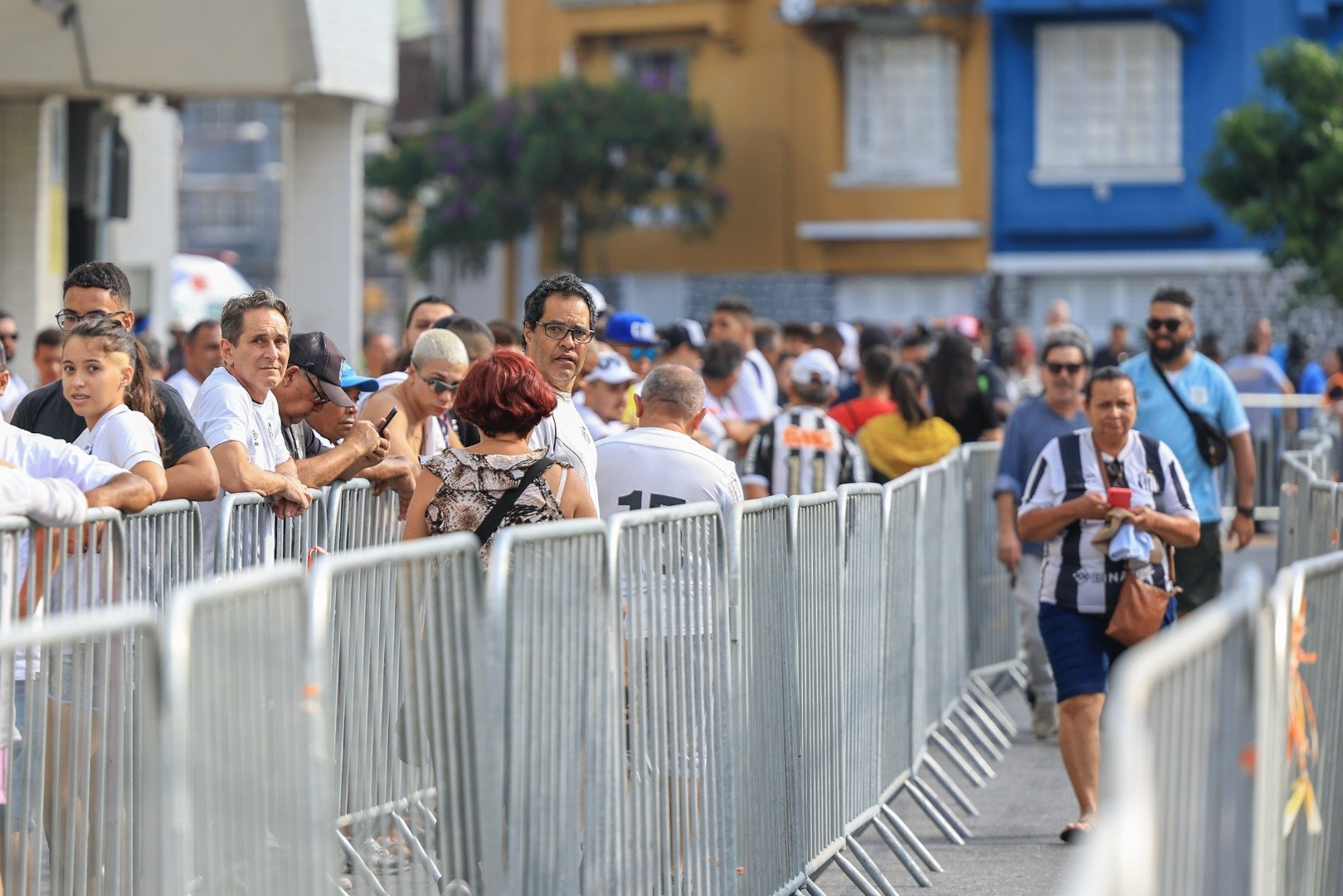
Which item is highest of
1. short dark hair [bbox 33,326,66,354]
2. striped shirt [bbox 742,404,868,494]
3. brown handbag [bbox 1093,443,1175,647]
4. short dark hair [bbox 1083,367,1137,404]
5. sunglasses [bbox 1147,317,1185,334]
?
sunglasses [bbox 1147,317,1185,334]

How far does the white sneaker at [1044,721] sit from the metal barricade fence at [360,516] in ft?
14.6

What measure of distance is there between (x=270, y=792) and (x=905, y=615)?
Answer: 4739mm

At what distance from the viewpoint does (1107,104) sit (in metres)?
34.1

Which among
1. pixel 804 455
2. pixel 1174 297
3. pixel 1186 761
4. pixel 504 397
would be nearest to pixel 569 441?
pixel 504 397

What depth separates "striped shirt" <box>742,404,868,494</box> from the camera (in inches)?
419

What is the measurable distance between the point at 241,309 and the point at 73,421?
75 centimetres

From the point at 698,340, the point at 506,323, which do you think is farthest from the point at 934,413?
the point at 506,323

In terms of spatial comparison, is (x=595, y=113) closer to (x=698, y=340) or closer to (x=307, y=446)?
(x=698, y=340)

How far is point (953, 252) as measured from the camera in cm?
3497

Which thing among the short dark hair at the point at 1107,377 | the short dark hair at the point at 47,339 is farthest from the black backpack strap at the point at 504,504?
the short dark hair at the point at 47,339

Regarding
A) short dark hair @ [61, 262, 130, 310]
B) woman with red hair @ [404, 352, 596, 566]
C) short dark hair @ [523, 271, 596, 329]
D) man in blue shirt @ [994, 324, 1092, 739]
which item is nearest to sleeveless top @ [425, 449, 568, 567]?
woman with red hair @ [404, 352, 596, 566]

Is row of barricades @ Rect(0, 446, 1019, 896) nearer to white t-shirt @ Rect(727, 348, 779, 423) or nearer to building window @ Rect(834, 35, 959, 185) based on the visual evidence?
white t-shirt @ Rect(727, 348, 779, 423)

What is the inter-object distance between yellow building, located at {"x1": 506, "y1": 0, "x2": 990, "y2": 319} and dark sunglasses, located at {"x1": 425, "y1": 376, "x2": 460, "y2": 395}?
27065mm

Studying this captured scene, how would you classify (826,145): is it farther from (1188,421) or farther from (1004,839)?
(1004,839)
